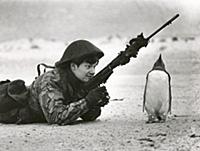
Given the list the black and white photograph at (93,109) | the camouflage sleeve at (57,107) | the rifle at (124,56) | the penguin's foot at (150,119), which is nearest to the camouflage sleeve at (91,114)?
the black and white photograph at (93,109)

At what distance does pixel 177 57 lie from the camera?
59.9 feet

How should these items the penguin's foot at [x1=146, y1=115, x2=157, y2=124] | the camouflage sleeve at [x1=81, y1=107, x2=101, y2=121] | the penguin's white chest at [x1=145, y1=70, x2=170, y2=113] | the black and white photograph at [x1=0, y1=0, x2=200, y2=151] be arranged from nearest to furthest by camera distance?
the black and white photograph at [x1=0, y1=0, x2=200, y2=151] < the penguin's white chest at [x1=145, y1=70, x2=170, y2=113] < the penguin's foot at [x1=146, y1=115, x2=157, y2=124] < the camouflage sleeve at [x1=81, y1=107, x2=101, y2=121]

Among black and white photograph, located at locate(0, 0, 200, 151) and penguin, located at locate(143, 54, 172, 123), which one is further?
penguin, located at locate(143, 54, 172, 123)

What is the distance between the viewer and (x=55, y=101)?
6305 millimetres

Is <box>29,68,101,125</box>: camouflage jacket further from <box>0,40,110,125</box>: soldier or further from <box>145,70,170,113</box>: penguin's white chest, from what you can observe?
<box>145,70,170,113</box>: penguin's white chest

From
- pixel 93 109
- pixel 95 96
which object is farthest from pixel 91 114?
pixel 95 96

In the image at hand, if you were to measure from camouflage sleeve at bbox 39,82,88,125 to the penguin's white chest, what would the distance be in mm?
609

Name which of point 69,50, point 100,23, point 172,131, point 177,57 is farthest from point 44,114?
point 100,23

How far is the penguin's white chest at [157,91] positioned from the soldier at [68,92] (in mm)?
400

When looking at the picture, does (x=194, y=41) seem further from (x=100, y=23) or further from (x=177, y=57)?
(x=100, y=23)

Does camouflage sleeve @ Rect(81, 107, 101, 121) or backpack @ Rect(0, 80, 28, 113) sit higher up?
backpack @ Rect(0, 80, 28, 113)

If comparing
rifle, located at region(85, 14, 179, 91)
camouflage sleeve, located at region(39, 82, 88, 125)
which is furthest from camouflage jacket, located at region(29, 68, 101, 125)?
rifle, located at region(85, 14, 179, 91)

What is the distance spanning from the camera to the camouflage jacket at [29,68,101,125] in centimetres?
629

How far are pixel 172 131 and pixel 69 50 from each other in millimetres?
1252
